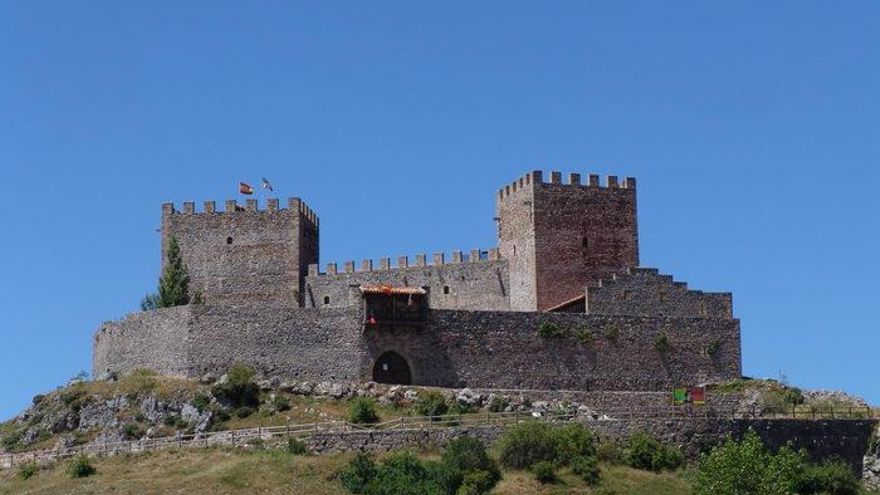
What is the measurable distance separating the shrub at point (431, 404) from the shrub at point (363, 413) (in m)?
1.72

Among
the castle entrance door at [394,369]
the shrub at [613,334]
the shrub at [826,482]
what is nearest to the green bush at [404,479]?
the castle entrance door at [394,369]

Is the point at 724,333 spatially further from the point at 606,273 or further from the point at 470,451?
the point at 470,451

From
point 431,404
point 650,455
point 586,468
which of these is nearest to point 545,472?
point 586,468

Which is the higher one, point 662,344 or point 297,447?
point 662,344

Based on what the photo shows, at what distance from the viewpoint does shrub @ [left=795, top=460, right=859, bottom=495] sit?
195 ft

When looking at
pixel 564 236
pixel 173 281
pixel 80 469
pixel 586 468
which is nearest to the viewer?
pixel 586 468

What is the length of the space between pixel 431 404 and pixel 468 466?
818cm

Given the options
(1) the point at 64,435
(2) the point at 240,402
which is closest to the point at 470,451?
(2) the point at 240,402

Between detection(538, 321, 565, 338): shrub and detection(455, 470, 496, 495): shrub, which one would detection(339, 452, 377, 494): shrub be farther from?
detection(538, 321, 565, 338): shrub

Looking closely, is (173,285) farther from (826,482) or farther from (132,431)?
(826,482)

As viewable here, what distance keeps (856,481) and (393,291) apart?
65.6 feet

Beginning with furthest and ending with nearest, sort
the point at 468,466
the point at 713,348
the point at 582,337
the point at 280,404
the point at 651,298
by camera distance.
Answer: the point at 651,298, the point at 713,348, the point at 582,337, the point at 280,404, the point at 468,466

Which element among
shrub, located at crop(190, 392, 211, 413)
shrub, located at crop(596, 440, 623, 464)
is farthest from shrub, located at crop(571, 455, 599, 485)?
shrub, located at crop(190, 392, 211, 413)

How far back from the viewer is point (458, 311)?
7106 centimetres
